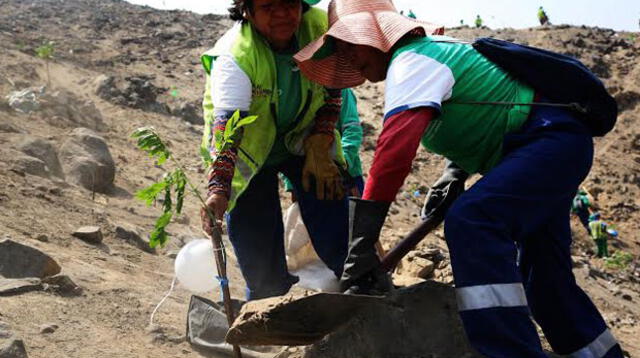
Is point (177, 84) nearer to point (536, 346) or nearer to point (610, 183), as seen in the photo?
point (610, 183)

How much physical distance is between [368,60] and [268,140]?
29.8 inches

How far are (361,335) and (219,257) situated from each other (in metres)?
0.64

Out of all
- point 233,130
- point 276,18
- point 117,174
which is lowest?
point 117,174

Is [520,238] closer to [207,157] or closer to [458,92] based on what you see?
[458,92]

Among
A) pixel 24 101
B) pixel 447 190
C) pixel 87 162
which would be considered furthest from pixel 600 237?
pixel 447 190

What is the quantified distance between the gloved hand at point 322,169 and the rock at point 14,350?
1.38 m

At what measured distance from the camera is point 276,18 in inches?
117

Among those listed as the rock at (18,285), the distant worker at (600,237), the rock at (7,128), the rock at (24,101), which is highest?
the rock at (18,285)

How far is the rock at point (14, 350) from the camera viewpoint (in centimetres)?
243

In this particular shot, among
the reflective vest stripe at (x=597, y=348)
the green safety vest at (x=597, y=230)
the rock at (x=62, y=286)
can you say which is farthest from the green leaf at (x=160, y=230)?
the green safety vest at (x=597, y=230)

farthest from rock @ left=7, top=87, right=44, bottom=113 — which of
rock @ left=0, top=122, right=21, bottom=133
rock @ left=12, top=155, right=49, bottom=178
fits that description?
rock @ left=12, top=155, right=49, bottom=178

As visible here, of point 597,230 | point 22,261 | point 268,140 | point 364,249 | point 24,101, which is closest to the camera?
point 364,249

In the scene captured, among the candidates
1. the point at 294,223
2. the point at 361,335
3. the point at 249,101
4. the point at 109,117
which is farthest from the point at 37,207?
the point at 109,117

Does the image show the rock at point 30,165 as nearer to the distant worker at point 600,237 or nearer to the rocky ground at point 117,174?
the rocky ground at point 117,174
